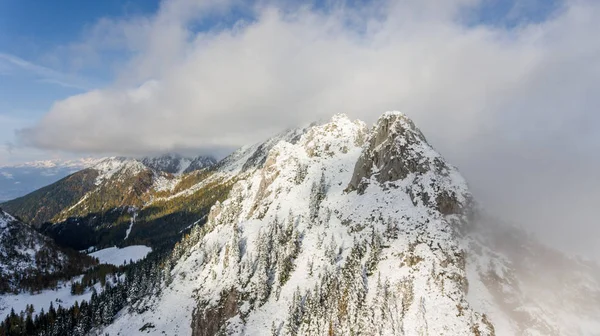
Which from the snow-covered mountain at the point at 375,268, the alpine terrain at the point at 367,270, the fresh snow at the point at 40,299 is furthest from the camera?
the fresh snow at the point at 40,299

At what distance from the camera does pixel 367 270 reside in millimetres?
80062

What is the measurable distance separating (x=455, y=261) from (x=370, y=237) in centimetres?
2338

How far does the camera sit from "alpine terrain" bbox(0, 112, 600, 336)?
214 ft

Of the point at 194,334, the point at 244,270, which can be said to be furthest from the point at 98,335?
the point at 244,270

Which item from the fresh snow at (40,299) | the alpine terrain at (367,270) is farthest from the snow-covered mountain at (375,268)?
the fresh snow at (40,299)

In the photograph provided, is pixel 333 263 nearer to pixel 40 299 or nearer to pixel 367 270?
pixel 367 270

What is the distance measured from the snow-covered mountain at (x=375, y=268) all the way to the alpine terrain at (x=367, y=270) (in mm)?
336

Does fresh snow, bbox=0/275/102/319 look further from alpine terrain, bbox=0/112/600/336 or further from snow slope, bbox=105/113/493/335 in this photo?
snow slope, bbox=105/113/493/335

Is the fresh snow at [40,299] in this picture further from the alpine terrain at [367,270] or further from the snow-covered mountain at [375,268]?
the snow-covered mountain at [375,268]

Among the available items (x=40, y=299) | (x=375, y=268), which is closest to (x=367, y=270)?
(x=375, y=268)

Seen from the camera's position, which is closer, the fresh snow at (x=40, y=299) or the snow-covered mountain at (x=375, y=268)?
the snow-covered mountain at (x=375, y=268)

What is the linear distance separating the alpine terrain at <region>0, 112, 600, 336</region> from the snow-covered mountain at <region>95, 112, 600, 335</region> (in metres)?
0.34

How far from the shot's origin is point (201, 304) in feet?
333

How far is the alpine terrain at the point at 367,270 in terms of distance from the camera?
65312 millimetres
